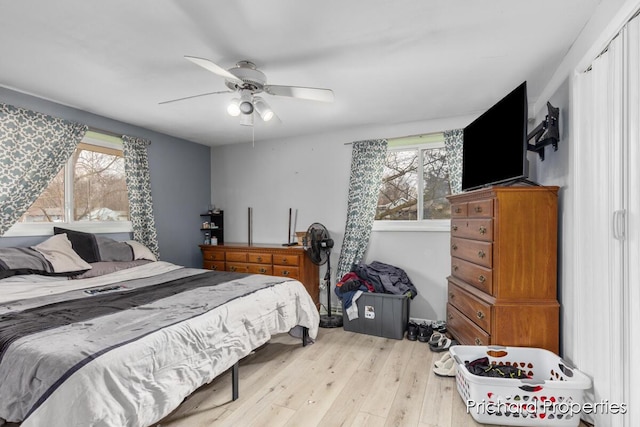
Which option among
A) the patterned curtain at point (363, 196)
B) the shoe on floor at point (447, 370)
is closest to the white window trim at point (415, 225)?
the patterned curtain at point (363, 196)

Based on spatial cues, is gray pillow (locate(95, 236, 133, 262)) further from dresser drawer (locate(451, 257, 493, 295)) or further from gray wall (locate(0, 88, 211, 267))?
dresser drawer (locate(451, 257, 493, 295))

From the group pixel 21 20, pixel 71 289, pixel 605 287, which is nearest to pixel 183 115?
pixel 21 20

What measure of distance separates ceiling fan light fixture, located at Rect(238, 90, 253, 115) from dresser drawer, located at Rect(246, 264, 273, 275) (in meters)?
2.22

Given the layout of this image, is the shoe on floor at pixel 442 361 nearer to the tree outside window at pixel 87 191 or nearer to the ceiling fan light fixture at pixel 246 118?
the ceiling fan light fixture at pixel 246 118

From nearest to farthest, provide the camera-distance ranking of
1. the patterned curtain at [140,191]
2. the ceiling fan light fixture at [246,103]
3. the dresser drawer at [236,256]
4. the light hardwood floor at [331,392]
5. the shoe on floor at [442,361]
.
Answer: the light hardwood floor at [331,392] → the ceiling fan light fixture at [246,103] → the shoe on floor at [442,361] → the patterned curtain at [140,191] → the dresser drawer at [236,256]

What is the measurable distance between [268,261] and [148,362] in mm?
2541

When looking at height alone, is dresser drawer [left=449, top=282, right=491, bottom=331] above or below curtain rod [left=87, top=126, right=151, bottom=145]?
below

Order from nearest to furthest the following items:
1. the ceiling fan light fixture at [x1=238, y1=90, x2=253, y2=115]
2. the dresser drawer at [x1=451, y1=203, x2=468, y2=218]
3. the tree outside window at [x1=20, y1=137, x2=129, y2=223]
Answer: the ceiling fan light fixture at [x1=238, y1=90, x2=253, y2=115] → the dresser drawer at [x1=451, y1=203, x2=468, y2=218] → the tree outside window at [x1=20, y1=137, x2=129, y2=223]

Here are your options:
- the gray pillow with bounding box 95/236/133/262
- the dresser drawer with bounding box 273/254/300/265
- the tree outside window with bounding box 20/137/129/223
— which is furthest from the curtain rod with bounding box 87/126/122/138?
the dresser drawer with bounding box 273/254/300/265

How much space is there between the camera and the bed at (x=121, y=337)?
50.9 inches

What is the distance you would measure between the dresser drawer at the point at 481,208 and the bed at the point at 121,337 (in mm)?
1641

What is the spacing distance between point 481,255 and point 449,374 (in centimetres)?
94

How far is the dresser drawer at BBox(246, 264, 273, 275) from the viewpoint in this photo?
4051mm

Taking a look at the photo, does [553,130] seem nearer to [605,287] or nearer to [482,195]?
[482,195]
